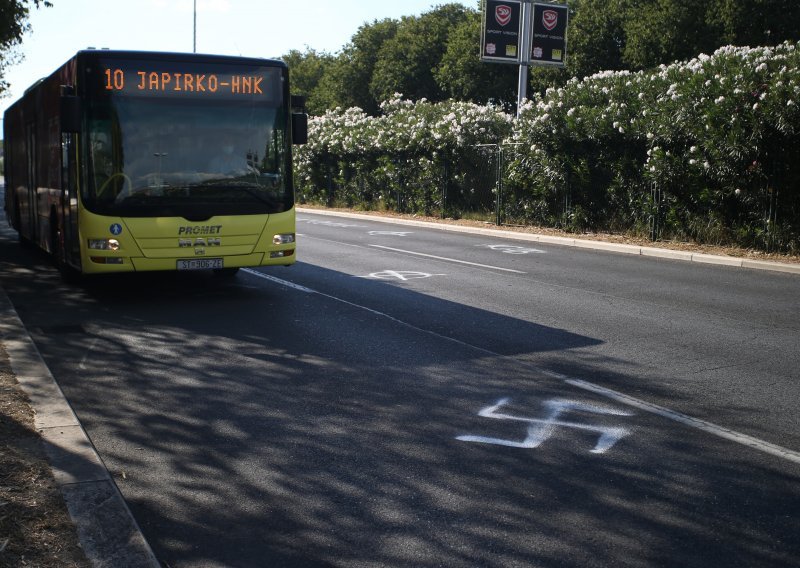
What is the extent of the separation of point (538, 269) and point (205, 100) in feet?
21.9

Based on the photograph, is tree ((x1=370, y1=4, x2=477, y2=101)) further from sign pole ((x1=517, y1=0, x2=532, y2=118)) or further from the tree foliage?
sign pole ((x1=517, y1=0, x2=532, y2=118))

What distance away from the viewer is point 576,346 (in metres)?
8.74

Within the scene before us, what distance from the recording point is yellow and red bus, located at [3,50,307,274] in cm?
1098

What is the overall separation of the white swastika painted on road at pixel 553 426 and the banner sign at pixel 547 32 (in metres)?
27.3

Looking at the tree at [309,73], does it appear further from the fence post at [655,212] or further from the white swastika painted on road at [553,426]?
the white swastika painted on road at [553,426]

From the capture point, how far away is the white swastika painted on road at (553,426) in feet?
18.5

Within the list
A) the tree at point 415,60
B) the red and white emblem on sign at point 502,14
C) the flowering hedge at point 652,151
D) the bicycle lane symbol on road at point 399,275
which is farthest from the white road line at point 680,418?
the tree at point 415,60

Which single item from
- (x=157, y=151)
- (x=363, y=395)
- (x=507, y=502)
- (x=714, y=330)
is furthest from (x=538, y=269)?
(x=507, y=502)

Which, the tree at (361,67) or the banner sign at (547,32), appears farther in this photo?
the tree at (361,67)

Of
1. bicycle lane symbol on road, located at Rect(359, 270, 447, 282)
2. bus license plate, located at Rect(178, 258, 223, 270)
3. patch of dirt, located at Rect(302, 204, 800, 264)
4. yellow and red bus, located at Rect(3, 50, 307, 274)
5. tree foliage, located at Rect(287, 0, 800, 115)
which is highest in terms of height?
tree foliage, located at Rect(287, 0, 800, 115)

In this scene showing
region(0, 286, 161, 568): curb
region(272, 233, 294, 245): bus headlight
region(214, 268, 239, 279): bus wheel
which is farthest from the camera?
region(214, 268, 239, 279): bus wheel

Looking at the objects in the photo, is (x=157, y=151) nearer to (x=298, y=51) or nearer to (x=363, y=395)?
(x=363, y=395)

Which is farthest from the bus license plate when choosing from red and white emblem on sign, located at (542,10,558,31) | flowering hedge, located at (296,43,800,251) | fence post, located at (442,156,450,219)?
red and white emblem on sign, located at (542,10,558,31)

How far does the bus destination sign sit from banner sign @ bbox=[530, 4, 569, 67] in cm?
2207
